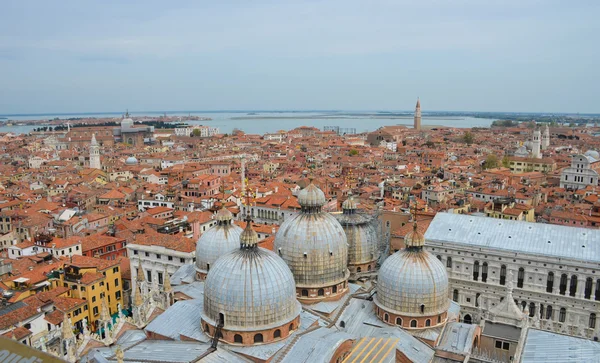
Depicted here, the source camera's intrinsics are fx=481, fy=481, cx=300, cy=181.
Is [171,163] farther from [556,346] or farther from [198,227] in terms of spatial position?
[556,346]

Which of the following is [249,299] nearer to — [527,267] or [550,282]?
[527,267]

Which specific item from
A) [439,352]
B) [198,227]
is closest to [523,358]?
[439,352]

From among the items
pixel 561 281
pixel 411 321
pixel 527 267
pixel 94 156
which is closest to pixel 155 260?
pixel 411 321

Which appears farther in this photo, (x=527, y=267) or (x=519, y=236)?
(x=519, y=236)

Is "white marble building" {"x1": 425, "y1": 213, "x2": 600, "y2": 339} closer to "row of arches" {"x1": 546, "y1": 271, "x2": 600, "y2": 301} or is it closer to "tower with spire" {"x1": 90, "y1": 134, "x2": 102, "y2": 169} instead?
"row of arches" {"x1": 546, "y1": 271, "x2": 600, "y2": 301}

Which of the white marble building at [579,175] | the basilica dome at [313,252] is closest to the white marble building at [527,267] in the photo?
the basilica dome at [313,252]

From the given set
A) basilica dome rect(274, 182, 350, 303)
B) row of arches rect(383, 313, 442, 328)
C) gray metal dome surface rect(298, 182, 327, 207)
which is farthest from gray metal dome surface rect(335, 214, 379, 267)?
row of arches rect(383, 313, 442, 328)
